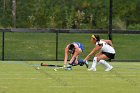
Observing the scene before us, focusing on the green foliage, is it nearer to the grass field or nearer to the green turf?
the green turf

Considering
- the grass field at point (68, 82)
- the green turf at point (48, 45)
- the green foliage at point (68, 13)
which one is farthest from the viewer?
the green foliage at point (68, 13)

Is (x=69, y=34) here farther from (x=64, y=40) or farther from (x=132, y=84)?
(x=132, y=84)

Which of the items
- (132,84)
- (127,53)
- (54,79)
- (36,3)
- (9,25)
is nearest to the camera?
(132,84)

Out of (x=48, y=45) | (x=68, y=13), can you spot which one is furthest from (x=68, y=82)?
(x=68, y=13)

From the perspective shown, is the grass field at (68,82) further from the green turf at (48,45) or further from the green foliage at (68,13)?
the green foliage at (68,13)

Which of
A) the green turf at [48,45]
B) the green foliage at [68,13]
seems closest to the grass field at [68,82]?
the green turf at [48,45]

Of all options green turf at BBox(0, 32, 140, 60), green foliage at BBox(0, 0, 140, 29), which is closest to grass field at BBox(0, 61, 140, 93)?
green turf at BBox(0, 32, 140, 60)

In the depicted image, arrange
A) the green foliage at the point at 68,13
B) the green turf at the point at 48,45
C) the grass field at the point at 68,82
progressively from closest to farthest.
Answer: the grass field at the point at 68,82 < the green turf at the point at 48,45 < the green foliage at the point at 68,13

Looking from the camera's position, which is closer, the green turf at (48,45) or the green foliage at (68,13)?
the green turf at (48,45)

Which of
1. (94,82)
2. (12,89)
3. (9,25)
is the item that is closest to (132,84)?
(94,82)

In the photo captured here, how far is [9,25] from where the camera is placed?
42562 millimetres

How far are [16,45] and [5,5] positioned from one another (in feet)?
39.3

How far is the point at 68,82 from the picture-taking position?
1581 cm

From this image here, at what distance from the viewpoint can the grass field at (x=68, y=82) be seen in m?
14.0
